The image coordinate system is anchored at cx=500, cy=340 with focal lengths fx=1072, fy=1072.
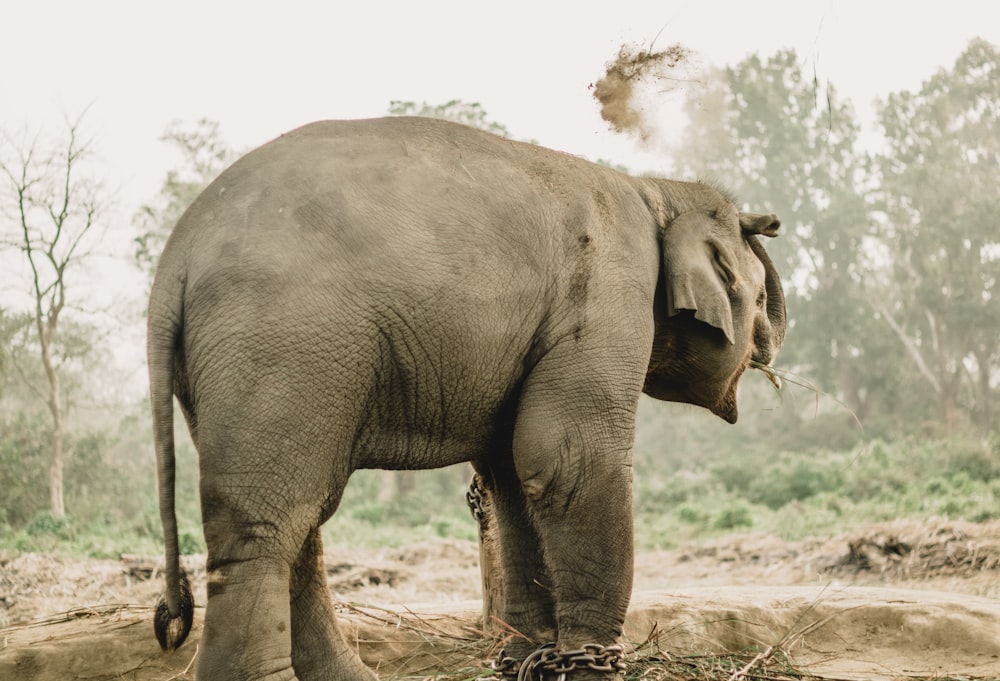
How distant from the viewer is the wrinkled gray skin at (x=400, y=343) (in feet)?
10.4

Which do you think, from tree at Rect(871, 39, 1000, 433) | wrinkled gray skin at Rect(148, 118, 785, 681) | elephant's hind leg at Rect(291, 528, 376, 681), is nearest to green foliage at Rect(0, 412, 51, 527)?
elephant's hind leg at Rect(291, 528, 376, 681)

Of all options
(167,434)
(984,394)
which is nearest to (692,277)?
(167,434)

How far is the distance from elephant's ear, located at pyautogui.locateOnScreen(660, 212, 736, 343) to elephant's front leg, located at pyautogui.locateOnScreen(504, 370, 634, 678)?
61cm

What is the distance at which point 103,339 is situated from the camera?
24500 millimetres

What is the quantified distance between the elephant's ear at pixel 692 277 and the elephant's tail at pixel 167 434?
1.93 m

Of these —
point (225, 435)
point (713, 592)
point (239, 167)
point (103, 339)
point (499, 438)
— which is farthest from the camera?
point (103, 339)

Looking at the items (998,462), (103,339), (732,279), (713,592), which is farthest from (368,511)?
(732,279)

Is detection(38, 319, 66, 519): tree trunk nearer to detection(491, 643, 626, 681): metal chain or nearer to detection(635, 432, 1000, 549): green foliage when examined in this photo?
detection(635, 432, 1000, 549): green foliage

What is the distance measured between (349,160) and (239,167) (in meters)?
0.36

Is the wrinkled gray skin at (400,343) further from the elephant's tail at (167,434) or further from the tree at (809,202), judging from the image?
the tree at (809,202)

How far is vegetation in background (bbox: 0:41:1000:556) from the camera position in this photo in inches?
683

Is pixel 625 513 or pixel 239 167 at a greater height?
pixel 239 167

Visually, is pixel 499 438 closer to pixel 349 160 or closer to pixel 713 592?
pixel 349 160

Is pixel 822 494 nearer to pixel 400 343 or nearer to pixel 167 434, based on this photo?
pixel 400 343
